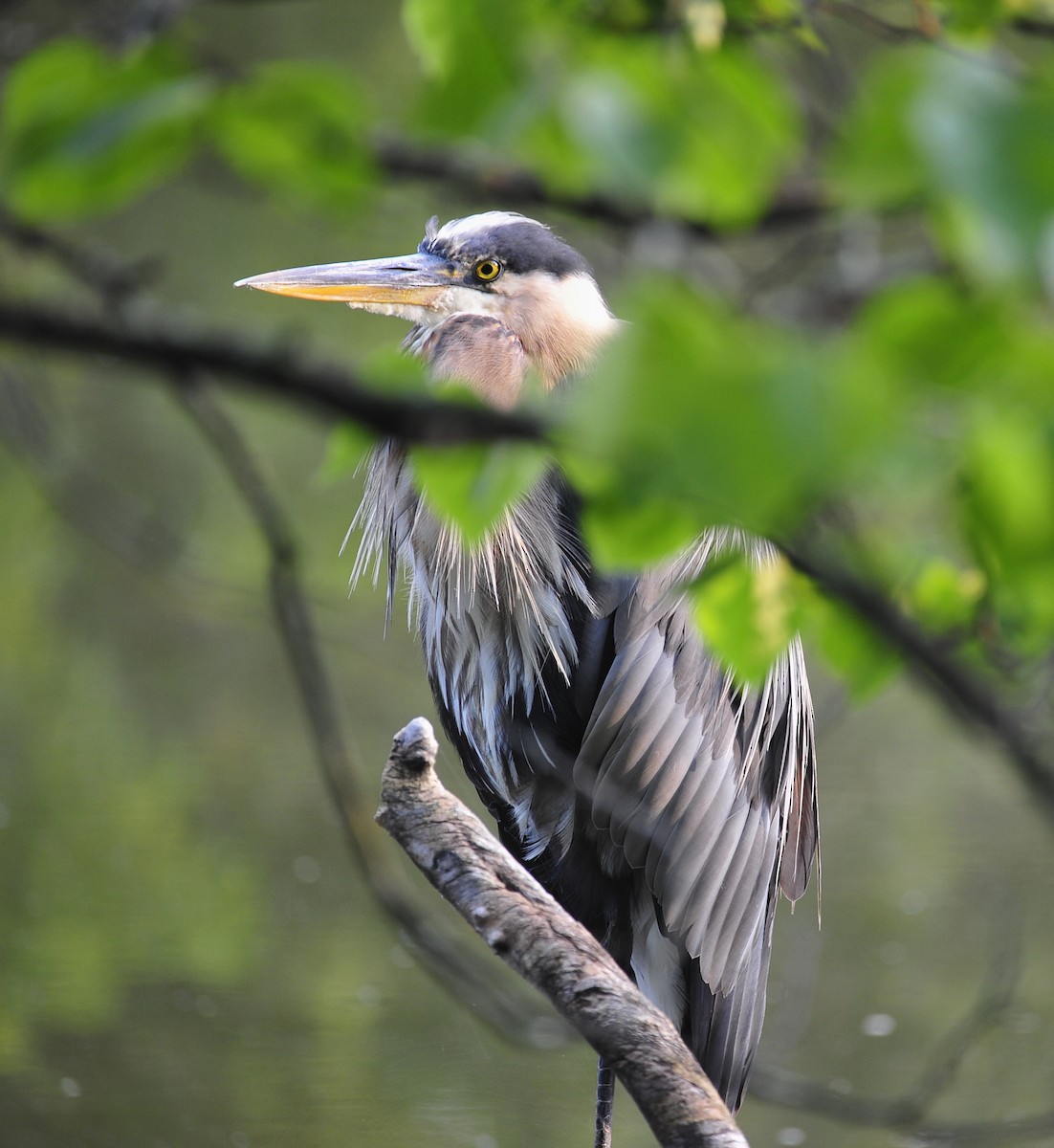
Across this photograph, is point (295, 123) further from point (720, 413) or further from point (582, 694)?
point (582, 694)

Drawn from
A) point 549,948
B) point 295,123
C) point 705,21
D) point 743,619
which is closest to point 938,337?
point 295,123

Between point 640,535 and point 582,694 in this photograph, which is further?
point 582,694

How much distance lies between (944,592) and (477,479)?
106 cm

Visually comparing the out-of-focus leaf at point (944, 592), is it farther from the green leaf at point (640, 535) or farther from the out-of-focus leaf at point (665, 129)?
the green leaf at point (640, 535)

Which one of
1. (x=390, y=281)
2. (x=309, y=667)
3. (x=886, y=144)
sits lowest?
(x=390, y=281)

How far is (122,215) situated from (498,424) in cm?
838

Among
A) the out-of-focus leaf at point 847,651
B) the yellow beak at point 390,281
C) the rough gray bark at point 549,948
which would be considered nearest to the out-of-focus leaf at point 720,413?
the out-of-focus leaf at point 847,651

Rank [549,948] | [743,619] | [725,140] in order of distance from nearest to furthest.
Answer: [725,140] → [743,619] → [549,948]

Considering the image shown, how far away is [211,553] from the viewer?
5.54m

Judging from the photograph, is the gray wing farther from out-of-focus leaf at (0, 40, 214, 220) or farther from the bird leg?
out-of-focus leaf at (0, 40, 214, 220)

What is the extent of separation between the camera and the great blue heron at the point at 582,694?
5.99 feet

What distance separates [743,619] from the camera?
0.80 m

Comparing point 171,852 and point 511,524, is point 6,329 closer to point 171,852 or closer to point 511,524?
point 511,524

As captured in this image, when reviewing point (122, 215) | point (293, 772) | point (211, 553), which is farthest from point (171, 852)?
point (122, 215)
